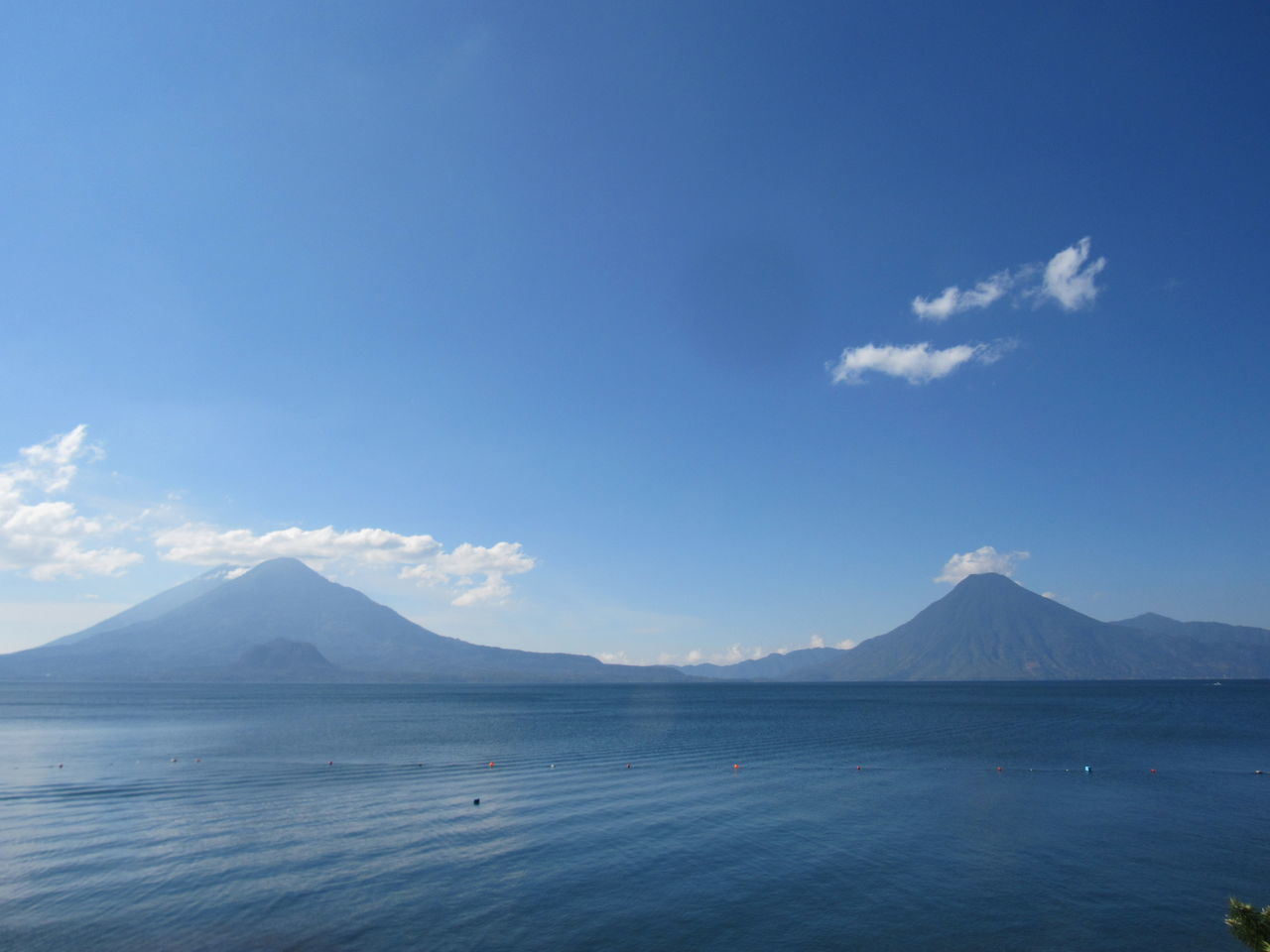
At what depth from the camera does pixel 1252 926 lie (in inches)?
481

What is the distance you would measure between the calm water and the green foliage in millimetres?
15837

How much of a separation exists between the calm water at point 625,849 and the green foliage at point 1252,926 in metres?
15.8

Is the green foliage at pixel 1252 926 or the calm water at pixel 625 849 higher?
the green foliage at pixel 1252 926

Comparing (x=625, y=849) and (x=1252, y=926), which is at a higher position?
(x=1252, y=926)

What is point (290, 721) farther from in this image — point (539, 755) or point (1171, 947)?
point (1171, 947)

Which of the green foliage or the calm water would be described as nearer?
the green foliage

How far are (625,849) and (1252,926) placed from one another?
30.0 metres

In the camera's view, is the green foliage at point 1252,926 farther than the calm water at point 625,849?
No

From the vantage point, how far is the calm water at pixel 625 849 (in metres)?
26.7

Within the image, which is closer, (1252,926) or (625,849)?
(1252,926)

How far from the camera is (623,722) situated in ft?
422

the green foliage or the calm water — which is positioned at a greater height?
the green foliage

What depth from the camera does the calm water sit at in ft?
87.5

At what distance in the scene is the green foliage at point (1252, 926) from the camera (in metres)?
12.1
